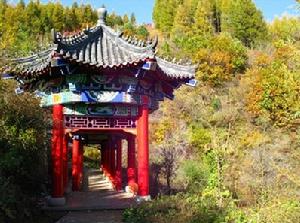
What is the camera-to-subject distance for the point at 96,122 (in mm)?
11953

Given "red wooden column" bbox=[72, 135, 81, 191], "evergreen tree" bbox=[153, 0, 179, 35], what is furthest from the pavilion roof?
"evergreen tree" bbox=[153, 0, 179, 35]

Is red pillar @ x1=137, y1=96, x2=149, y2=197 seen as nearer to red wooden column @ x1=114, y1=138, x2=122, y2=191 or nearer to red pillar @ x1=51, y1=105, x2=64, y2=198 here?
red pillar @ x1=51, y1=105, x2=64, y2=198

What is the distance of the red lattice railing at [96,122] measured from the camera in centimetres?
1188

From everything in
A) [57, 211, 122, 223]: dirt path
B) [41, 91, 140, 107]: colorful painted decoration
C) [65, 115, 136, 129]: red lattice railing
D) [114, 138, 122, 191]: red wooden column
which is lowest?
[57, 211, 122, 223]: dirt path

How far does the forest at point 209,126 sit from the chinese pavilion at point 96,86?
1.54 ft

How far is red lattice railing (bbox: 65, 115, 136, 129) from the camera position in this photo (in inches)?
468

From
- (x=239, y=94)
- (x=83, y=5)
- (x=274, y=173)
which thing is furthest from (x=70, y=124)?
(x=83, y=5)

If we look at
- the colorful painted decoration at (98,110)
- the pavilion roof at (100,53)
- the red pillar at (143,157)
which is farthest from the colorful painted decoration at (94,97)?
the pavilion roof at (100,53)

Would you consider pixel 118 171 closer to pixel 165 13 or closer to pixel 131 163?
pixel 131 163

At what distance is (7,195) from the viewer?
786cm

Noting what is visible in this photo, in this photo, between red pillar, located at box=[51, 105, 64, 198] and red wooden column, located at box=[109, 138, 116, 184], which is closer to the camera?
red pillar, located at box=[51, 105, 64, 198]

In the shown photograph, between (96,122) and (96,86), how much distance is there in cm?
92

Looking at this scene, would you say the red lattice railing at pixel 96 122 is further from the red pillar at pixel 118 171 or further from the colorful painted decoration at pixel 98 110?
the red pillar at pixel 118 171

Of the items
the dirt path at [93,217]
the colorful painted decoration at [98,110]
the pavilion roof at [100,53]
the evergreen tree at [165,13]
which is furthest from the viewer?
the evergreen tree at [165,13]
